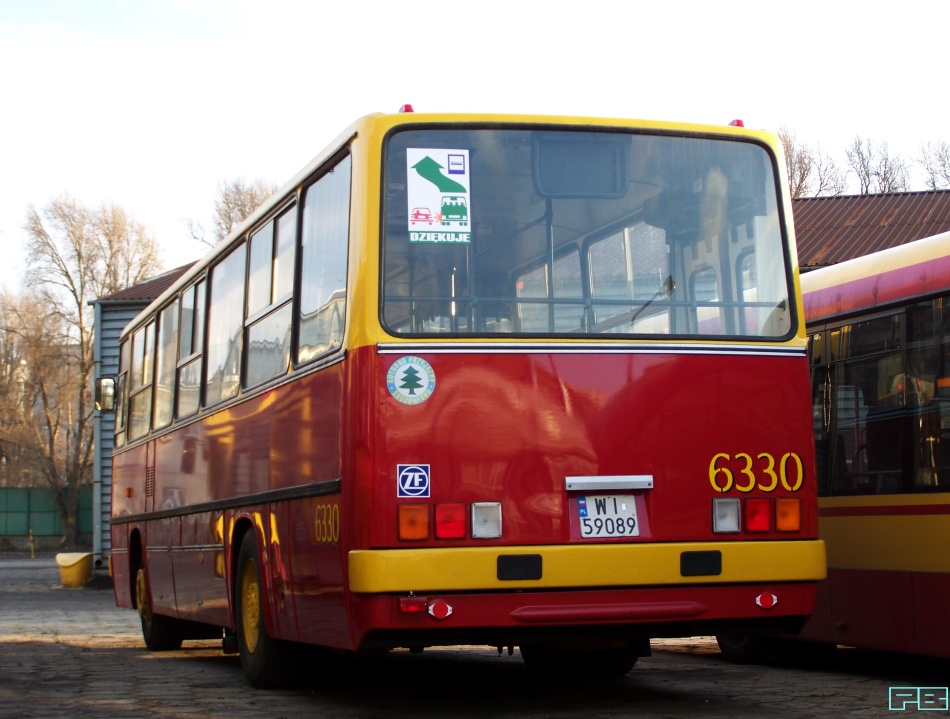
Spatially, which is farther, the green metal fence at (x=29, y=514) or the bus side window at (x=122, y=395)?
the green metal fence at (x=29, y=514)

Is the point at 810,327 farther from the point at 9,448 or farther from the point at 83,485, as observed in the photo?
the point at 9,448

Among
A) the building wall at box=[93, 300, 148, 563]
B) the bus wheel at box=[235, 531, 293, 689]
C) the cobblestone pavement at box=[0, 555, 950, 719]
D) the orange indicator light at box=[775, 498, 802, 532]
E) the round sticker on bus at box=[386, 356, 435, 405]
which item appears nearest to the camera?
the round sticker on bus at box=[386, 356, 435, 405]

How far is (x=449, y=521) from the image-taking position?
23.2ft

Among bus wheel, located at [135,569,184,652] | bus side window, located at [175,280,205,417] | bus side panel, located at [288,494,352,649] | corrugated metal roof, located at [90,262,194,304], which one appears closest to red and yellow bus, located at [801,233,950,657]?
bus side panel, located at [288,494,352,649]

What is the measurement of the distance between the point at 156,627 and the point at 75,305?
51.7 meters

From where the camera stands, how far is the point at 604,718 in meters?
7.57

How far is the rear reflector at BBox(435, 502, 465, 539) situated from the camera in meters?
7.05

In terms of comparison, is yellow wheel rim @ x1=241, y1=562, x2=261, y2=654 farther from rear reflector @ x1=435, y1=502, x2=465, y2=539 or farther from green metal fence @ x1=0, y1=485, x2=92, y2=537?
green metal fence @ x1=0, y1=485, x2=92, y2=537

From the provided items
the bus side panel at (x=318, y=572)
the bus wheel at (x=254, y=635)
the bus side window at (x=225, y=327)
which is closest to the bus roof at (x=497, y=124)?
the bus side window at (x=225, y=327)

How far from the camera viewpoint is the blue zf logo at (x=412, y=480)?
7074 millimetres

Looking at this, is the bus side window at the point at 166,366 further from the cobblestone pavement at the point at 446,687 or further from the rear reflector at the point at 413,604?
the rear reflector at the point at 413,604

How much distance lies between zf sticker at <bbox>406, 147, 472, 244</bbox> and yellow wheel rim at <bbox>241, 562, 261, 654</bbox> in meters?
2.98

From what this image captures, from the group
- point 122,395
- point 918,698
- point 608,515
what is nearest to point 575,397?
point 608,515

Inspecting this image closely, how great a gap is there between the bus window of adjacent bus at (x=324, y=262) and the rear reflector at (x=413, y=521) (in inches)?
40.6
